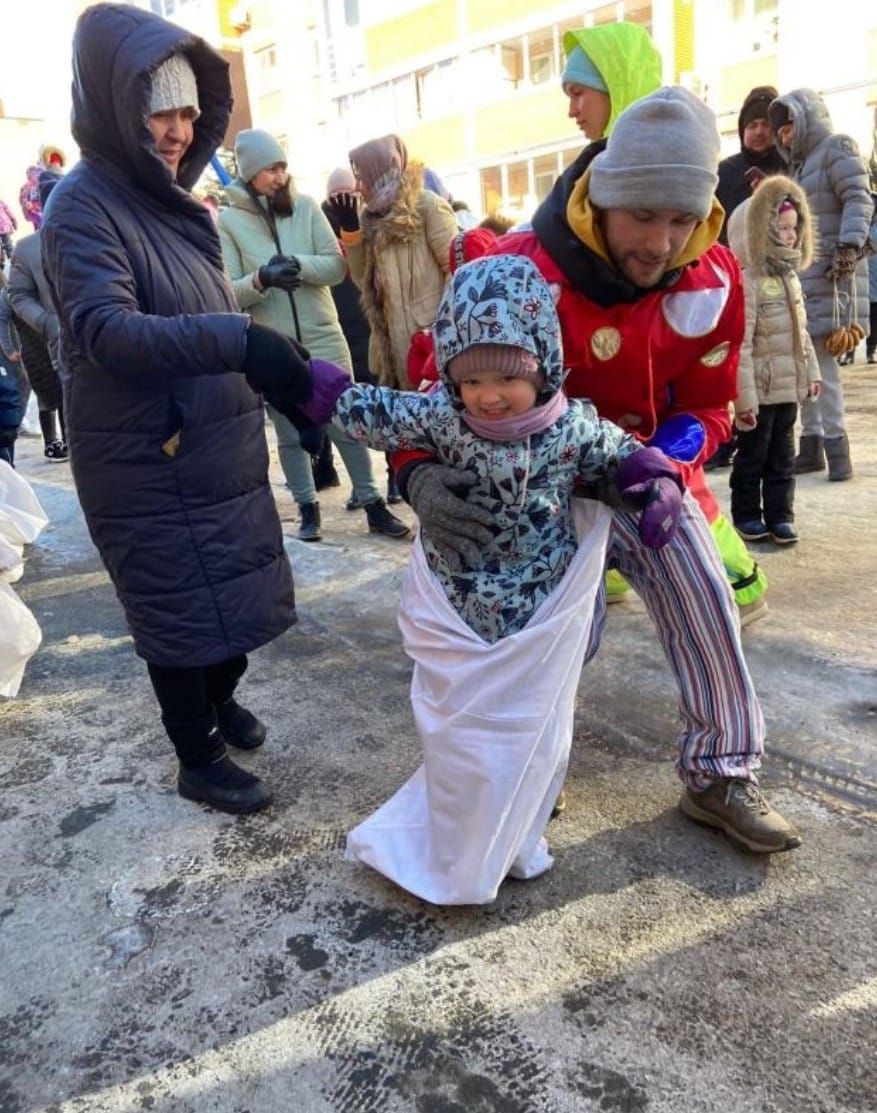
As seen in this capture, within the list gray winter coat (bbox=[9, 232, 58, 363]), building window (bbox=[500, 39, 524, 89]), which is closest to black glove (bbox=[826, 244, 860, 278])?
gray winter coat (bbox=[9, 232, 58, 363])

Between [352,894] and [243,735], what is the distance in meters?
0.81

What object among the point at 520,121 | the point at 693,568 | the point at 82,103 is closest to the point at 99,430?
the point at 82,103

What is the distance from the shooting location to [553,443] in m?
1.81

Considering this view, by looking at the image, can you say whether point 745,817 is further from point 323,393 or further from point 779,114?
point 779,114

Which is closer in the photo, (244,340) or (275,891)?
(244,340)

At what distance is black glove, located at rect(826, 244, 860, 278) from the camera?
15.9 ft

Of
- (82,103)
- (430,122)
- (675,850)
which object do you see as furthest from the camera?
(430,122)

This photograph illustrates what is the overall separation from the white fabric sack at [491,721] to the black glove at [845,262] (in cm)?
374

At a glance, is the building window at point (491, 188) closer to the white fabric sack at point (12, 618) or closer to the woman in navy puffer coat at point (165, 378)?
the white fabric sack at point (12, 618)

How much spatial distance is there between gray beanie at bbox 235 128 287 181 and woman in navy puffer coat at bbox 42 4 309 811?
208cm

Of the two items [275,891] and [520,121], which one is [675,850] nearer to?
[275,891]

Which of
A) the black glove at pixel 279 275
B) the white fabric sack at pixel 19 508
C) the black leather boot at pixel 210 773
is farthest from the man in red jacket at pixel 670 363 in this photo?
the white fabric sack at pixel 19 508

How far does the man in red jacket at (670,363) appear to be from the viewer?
182 centimetres

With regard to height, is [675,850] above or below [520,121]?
below
